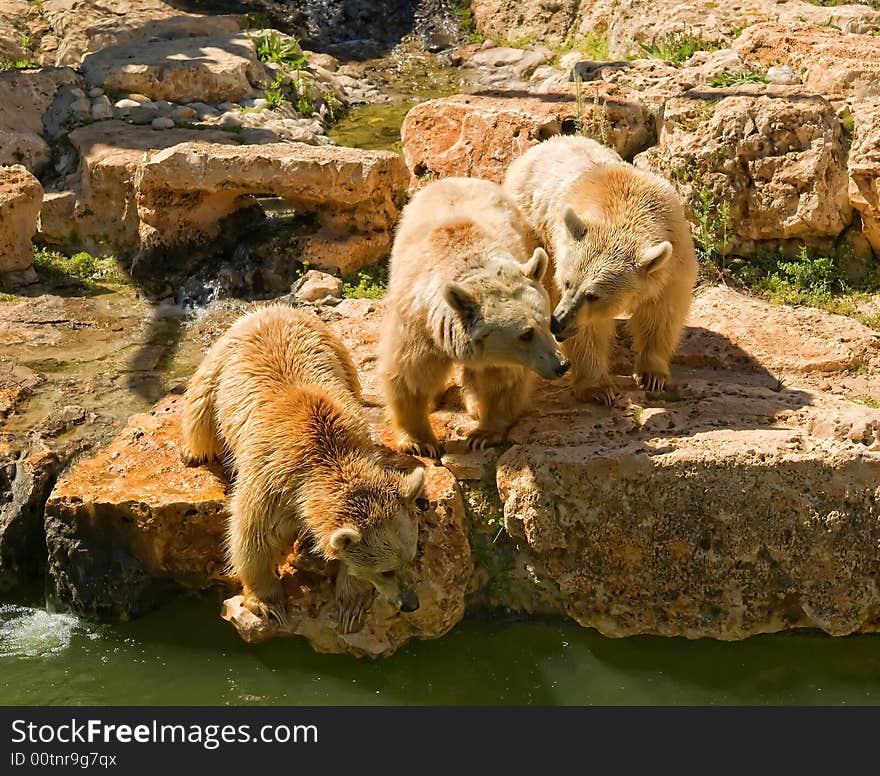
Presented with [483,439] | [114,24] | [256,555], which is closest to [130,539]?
[256,555]

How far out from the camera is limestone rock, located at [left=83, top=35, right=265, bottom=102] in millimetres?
13586

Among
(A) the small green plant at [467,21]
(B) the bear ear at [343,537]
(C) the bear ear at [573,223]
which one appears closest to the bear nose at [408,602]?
(B) the bear ear at [343,537]

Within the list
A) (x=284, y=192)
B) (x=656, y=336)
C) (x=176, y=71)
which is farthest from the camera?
(x=176, y=71)

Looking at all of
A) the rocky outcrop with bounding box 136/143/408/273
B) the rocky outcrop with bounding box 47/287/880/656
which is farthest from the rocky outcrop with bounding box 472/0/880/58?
the rocky outcrop with bounding box 47/287/880/656

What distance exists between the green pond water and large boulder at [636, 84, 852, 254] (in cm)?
445

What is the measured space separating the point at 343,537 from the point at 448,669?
125 centimetres

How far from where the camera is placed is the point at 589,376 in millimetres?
6977

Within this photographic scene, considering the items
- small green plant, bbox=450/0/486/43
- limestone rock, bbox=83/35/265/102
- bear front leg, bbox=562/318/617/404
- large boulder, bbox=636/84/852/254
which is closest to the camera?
bear front leg, bbox=562/318/617/404

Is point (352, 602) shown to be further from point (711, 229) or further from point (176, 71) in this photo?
point (176, 71)

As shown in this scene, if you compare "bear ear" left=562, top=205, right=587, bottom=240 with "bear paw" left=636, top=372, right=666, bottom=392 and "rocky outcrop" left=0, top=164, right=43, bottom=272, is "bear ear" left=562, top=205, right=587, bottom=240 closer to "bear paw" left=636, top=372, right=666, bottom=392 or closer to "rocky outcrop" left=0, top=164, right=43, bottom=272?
"bear paw" left=636, top=372, right=666, bottom=392

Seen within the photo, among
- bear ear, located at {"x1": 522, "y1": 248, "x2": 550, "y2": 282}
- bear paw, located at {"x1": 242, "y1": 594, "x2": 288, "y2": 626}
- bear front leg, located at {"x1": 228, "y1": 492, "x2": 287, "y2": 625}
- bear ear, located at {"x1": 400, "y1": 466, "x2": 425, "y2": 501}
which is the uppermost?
bear ear, located at {"x1": 522, "y1": 248, "x2": 550, "y2": 282}

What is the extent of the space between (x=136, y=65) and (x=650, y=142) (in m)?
7.47

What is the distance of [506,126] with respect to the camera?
Result: 9.88 meters

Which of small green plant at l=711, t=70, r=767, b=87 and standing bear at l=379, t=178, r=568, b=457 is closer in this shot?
standing bear at l=379, t=178, r=568, b=457
